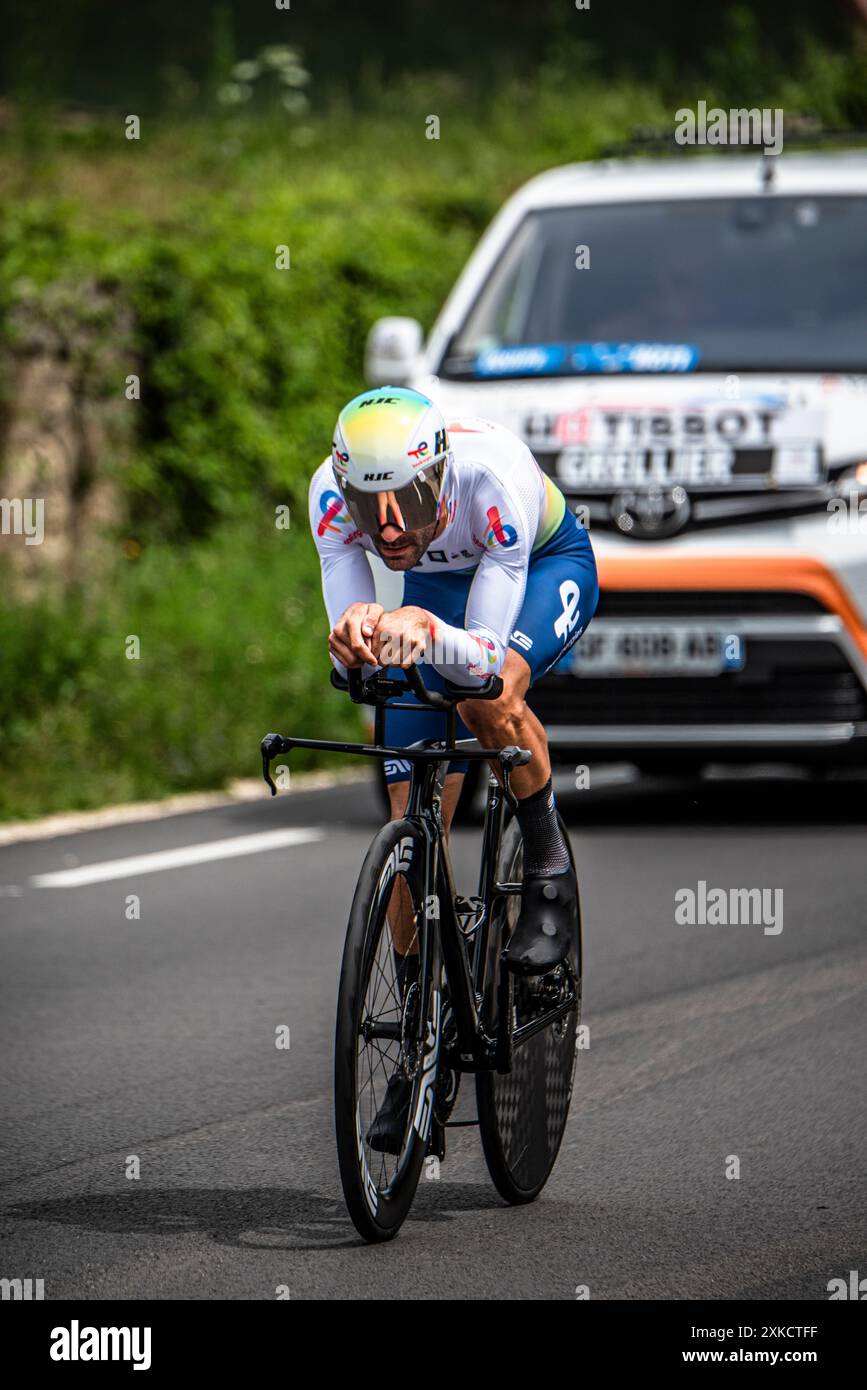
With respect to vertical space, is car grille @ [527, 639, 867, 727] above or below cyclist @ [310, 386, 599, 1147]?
below

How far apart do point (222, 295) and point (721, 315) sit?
5558 millimetres

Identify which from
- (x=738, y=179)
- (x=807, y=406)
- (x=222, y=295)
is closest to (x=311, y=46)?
(x=222, y=295)

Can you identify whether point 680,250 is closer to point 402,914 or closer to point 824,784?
point 824,784

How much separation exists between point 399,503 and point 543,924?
1057 millimetres

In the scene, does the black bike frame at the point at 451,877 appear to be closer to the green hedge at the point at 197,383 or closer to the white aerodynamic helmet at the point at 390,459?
the white aerodynamic helmet at the point at 390,459

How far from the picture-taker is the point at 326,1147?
6.17 metres

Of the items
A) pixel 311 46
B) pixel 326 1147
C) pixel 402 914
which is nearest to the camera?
pixel 402 914

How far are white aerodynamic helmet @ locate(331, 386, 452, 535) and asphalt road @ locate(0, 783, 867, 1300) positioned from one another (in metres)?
1.46

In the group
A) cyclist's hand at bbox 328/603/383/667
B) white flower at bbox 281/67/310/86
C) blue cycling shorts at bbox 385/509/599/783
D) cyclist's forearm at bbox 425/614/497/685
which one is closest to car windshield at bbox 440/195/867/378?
blue cycling shorts at bbox 385/509/599/783

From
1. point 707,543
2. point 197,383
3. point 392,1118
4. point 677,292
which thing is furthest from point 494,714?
point 197,383

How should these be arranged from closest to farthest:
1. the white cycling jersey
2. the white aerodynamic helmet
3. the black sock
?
the white aerodynamic helmet
the white cycling jersey
the black sock

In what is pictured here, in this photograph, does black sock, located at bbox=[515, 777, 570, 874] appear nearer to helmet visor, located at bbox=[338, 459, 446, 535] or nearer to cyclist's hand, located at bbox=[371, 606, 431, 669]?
cyclist's hand, located at bbox=[371, 606, 431, 669]

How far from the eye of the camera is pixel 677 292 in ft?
37.4

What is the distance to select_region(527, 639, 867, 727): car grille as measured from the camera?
34.2ft
